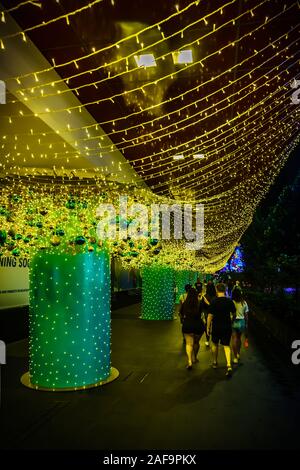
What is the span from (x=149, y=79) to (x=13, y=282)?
317 inches

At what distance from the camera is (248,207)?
591 inches

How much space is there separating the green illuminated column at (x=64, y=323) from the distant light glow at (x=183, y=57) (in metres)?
2.98

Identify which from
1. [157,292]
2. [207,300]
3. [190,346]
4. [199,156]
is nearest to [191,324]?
[190,346]

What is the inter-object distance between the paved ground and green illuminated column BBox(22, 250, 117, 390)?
0.96 feet

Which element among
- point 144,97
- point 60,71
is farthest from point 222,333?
point 60,71

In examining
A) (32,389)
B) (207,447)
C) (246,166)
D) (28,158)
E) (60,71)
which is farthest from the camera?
(246,166)

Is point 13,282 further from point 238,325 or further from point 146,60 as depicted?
point 146,60

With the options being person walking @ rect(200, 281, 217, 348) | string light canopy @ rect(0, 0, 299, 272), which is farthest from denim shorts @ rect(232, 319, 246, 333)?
string light canopy @ rect(0, 0, 299, 272)

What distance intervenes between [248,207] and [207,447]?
472 inches

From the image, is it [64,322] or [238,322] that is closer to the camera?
[64,322]

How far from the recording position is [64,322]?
5.91 meters

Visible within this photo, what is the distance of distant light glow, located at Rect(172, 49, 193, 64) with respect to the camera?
4.80 meters

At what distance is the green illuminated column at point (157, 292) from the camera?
14953mm
